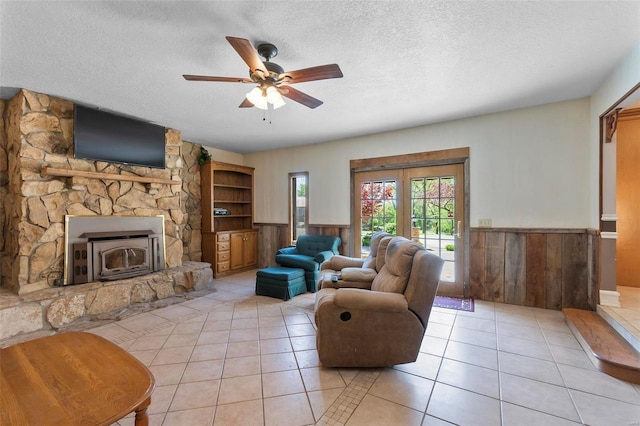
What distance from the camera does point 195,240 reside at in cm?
532

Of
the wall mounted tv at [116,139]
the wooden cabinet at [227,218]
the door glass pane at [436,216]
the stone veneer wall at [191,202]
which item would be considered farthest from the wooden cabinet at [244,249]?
the door glass pane at [436,216]

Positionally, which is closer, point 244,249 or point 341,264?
point 341,264

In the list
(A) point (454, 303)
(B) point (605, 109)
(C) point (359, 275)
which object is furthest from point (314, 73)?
(A) point (454, 303)

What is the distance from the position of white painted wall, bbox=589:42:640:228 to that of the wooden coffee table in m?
4.12

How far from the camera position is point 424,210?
14.1 feet

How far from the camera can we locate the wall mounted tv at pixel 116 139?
3.40 m

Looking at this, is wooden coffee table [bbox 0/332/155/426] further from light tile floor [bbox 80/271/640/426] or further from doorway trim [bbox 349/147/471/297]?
doorway trim [bbox 349/147/471/297]

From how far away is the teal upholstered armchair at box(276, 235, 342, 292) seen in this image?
432cm

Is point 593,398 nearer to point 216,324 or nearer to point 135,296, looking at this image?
point 216,324

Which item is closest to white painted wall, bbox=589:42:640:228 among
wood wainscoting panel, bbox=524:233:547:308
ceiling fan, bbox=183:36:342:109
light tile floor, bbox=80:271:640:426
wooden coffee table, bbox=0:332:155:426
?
wood wainscoting panel, bbox=524:233:547:308

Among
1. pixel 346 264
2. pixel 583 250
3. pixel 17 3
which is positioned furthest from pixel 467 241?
pixel 17 3

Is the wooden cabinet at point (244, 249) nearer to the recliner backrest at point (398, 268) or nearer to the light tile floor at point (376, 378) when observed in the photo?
the light tile floor at point (376, 378)

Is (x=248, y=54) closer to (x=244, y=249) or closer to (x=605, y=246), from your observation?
(x=605, y=246)

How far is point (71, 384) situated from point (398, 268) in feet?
6.93
